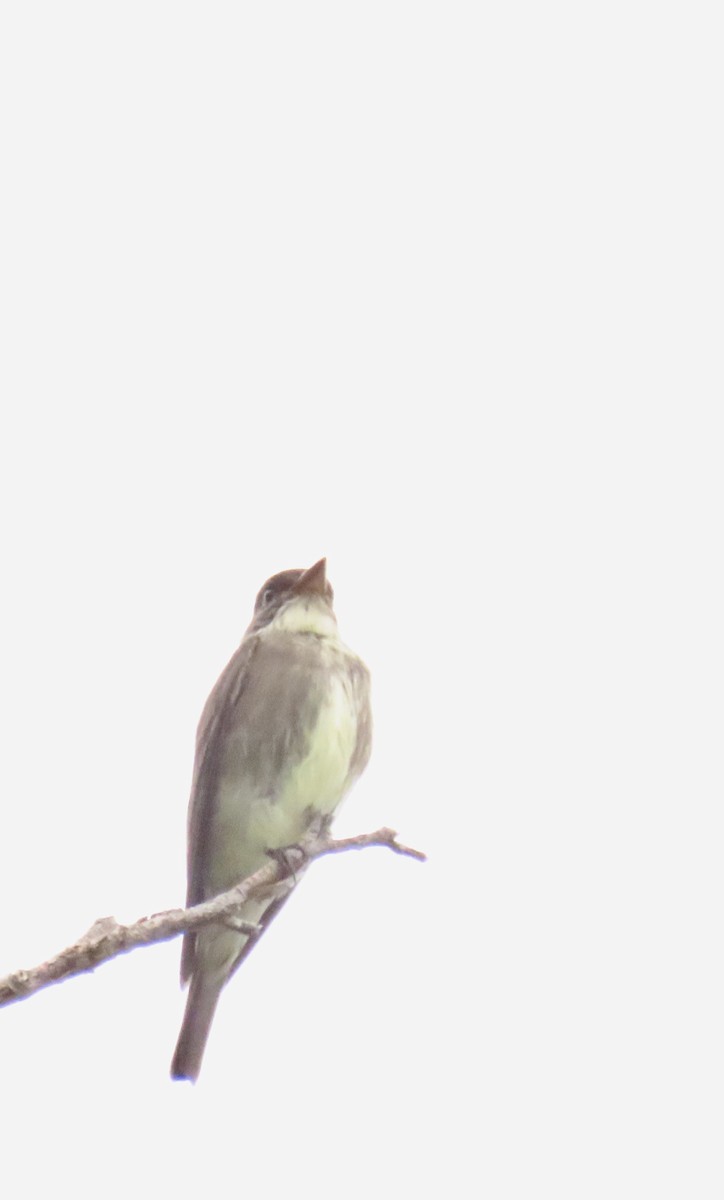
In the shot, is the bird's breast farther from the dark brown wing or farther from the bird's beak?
the bird's beak

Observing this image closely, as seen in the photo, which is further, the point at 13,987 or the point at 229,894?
the point at 229,894

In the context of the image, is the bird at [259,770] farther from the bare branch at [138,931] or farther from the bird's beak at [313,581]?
the bare branch at [138,931]

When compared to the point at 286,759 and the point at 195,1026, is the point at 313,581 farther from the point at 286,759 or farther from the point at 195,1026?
the point at 195,1026

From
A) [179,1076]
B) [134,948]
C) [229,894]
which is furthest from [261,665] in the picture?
[134,948]

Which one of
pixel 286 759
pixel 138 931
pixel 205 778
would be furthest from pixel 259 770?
pixel 138 931

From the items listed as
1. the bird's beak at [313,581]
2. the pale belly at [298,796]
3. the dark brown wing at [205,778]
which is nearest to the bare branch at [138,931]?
the pale belly at [298,796]

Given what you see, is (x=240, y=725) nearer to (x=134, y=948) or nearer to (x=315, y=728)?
(x=315, y=728)

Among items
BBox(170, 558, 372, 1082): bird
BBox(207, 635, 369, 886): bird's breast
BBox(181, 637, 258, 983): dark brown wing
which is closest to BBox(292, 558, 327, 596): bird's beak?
BBox(170, 558, 372, 1082): bird

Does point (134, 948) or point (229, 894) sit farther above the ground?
point (229, 894)
